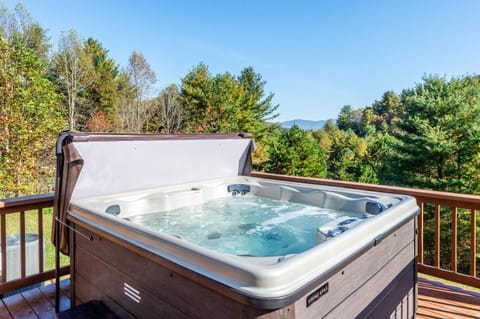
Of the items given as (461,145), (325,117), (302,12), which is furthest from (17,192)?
(325,117)

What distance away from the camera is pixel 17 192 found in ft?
19.6

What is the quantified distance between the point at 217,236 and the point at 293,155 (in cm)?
1035

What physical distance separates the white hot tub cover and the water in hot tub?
12.4 inches

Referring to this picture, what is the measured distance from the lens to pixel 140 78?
14422 millimetres

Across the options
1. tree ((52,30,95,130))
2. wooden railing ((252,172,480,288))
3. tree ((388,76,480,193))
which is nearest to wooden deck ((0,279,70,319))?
wooden railing ((252,172,480,288))

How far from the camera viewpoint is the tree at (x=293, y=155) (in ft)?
40.6

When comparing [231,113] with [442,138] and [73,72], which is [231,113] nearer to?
[73,72]

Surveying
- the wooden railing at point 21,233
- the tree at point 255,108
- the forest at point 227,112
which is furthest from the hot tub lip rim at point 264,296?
the tree at point 255,108

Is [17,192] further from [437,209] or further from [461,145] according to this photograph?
[461,145]

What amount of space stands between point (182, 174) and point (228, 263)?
1846 mm

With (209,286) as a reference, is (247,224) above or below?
below

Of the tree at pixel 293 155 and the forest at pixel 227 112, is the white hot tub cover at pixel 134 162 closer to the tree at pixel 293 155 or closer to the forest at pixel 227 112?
the forest at pixel 227 112

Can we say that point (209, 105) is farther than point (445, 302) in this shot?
Yes

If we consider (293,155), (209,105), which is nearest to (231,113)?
(209,105)
